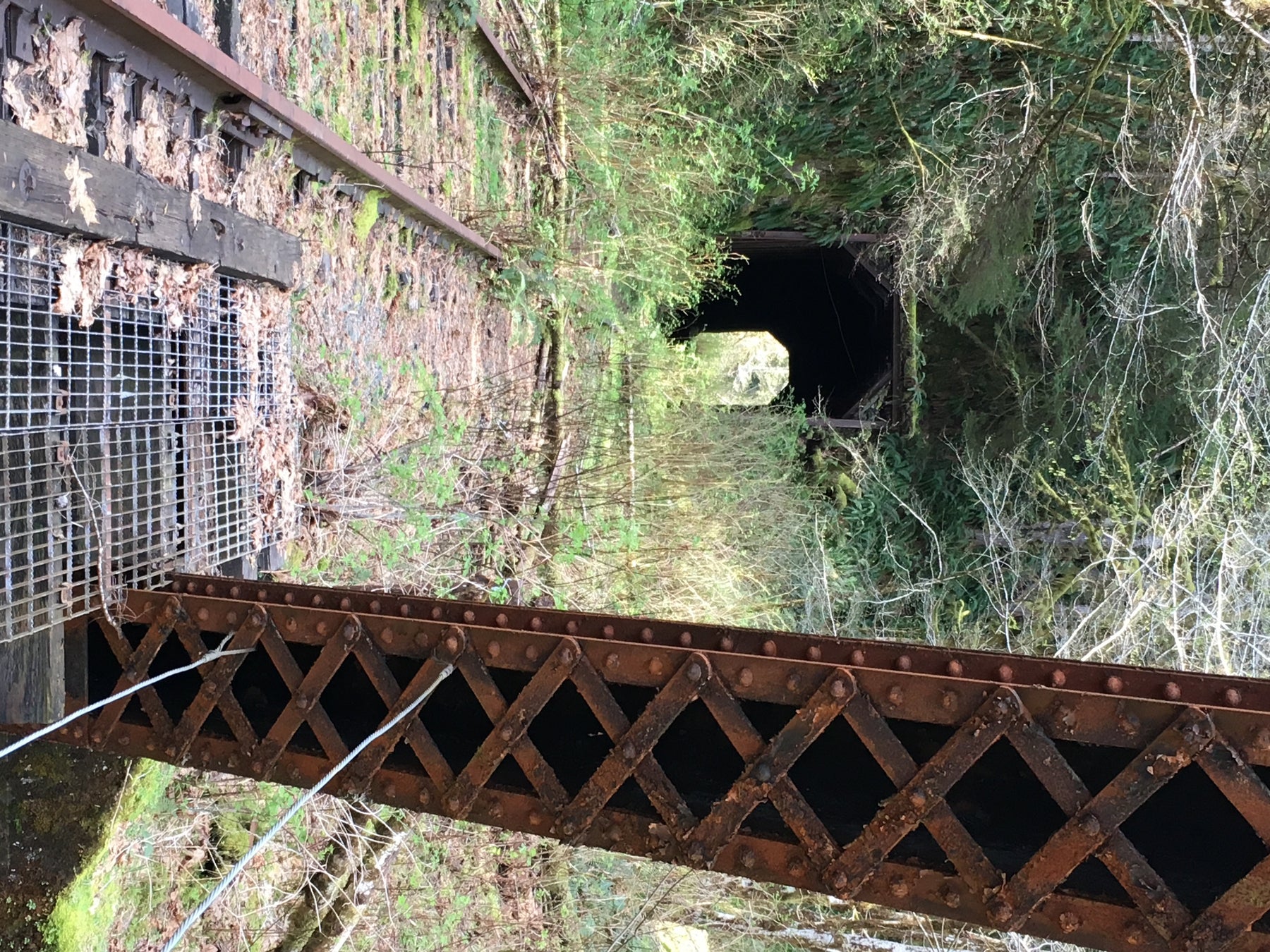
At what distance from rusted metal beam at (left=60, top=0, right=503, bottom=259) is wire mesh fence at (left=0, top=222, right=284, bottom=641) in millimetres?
886

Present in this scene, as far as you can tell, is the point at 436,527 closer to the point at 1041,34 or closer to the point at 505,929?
the point at 505,929

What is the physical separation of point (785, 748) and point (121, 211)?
10.2ft

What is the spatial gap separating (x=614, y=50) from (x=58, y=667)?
8149 millimetres

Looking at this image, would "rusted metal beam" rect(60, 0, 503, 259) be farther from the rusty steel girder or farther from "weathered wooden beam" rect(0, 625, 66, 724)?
"weathered wooden beam" rect(0, 625, 66, 724)

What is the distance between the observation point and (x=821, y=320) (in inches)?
558

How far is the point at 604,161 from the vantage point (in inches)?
372

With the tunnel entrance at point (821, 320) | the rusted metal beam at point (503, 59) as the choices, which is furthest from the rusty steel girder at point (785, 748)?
the tunnel entrance at point (821, 320)

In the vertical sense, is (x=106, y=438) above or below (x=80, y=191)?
below

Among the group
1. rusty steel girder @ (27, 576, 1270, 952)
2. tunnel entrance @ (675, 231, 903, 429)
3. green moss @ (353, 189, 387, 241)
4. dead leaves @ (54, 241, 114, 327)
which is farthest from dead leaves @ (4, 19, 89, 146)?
tunnel entrance @ (675, 231, 903, 429)

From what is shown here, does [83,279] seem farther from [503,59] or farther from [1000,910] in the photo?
[503,59]

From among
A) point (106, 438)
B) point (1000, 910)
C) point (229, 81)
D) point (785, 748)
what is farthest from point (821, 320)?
point (1000, 910)

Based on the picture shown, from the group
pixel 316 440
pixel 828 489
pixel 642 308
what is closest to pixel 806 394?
pixel 828 489

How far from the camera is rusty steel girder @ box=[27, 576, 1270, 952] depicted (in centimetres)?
194

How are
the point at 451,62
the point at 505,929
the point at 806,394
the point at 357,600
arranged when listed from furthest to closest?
Result: the point at 806,394 < the point at 505,929 < the point at 451,62 < the point at 357,600
